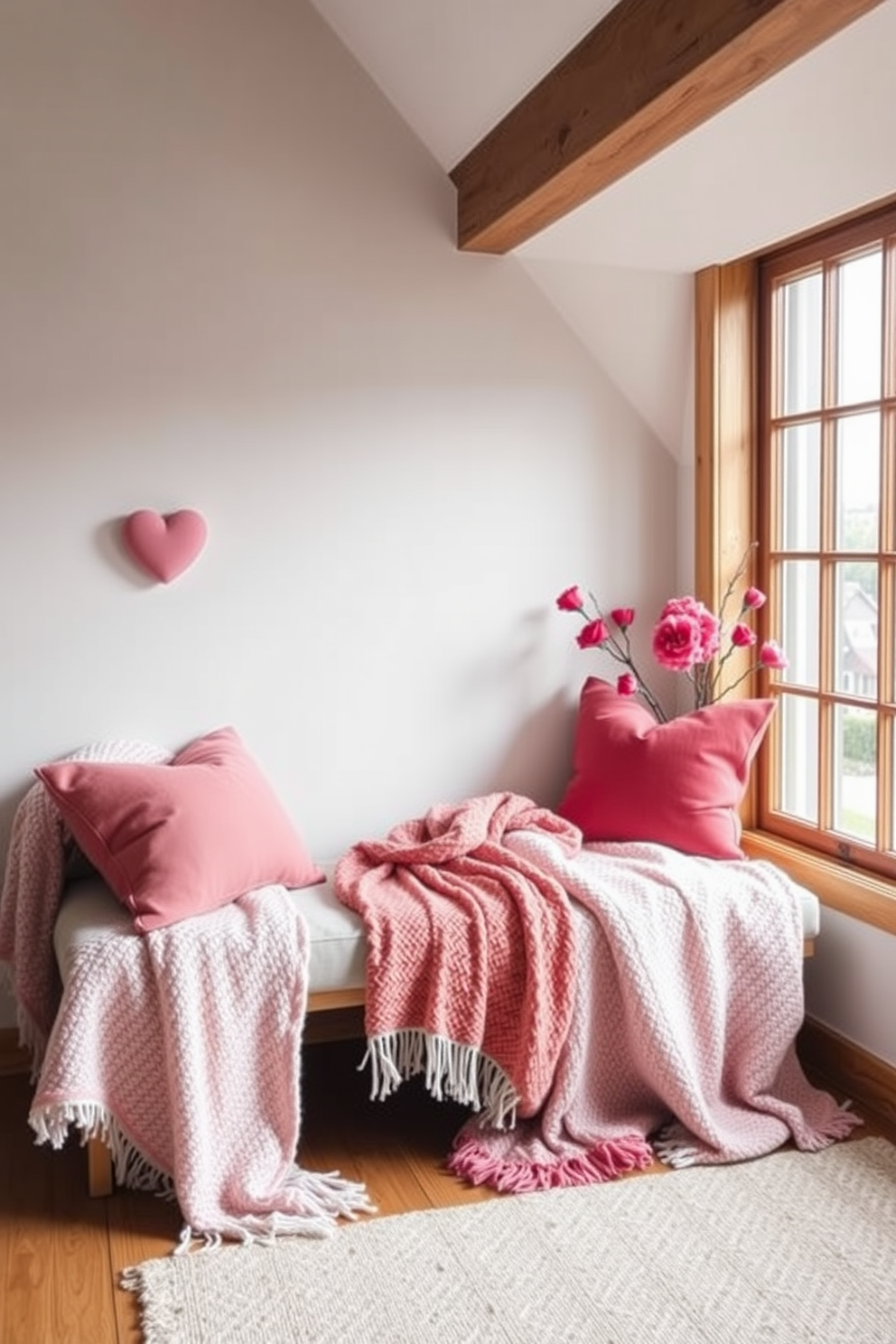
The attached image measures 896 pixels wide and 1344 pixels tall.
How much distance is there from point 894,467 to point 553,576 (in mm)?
924

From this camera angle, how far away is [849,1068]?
2836 mm

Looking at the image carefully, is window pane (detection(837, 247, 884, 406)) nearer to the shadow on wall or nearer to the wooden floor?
the shadow on wall

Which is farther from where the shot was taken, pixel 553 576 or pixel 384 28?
pixel 553 576

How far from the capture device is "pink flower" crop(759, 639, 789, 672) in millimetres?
3076

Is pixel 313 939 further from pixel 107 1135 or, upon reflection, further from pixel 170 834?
pixel 107 1135

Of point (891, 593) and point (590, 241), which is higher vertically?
point (590, 241)


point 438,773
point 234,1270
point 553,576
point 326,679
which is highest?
point 553,576

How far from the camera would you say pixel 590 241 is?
310cm

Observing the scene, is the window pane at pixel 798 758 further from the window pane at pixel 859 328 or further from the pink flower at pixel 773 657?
the window pane at pixel 859 328

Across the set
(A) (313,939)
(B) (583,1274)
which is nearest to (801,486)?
(A) (313,939)

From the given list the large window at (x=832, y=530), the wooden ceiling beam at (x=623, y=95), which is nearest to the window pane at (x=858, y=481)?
the large window at (x=832, y=530)

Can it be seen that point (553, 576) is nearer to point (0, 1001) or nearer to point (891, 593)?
point (891, 593)

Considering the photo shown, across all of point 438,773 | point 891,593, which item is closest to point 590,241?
point 891,593

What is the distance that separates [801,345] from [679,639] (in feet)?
2.60
